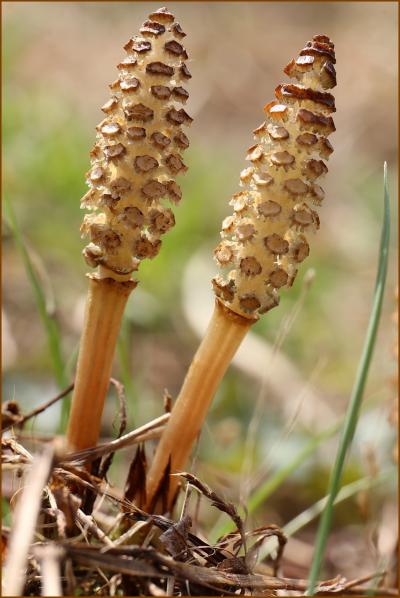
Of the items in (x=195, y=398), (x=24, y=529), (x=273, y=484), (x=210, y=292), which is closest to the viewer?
(x=24, y=529)

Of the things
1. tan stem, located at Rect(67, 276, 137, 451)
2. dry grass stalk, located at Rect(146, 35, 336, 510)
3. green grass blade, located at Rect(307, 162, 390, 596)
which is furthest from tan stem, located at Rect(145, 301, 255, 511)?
green grass blade, located at Rect(307, 162, 390, 596)

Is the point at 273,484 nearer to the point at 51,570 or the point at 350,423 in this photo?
the point at 350,423

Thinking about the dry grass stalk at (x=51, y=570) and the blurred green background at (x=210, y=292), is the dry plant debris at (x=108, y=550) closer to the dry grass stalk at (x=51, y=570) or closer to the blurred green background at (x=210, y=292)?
the dry grass stalk at (x=51, y=570)

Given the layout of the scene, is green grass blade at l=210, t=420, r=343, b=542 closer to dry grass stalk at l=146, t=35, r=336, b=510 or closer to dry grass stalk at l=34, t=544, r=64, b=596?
dry grass stalk at l=146, t=35, r=336, b=510

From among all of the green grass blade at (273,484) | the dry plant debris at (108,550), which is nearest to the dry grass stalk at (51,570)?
the dry plant debris at (108,550)

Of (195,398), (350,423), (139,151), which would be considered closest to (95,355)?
(195,398)

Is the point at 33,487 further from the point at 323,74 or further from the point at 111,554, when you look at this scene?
the point at 323,74
